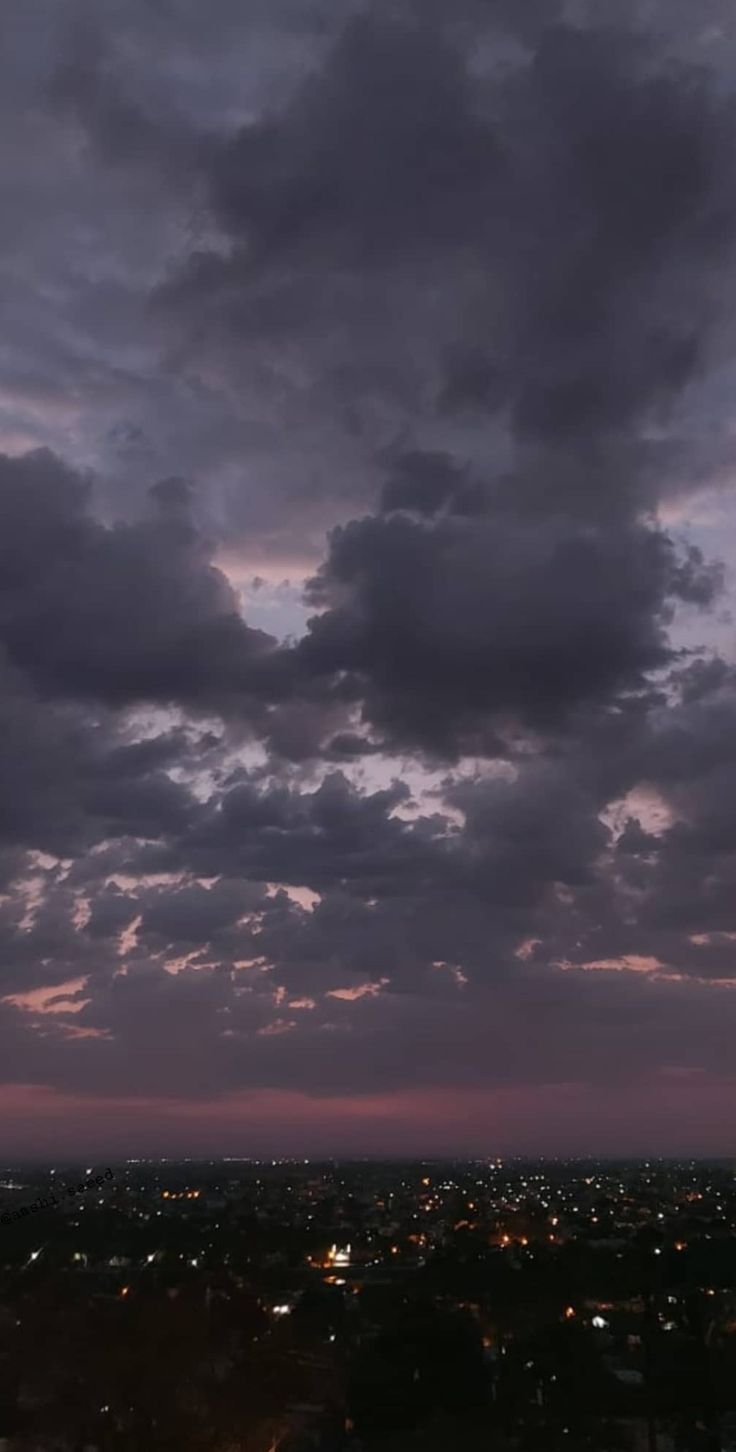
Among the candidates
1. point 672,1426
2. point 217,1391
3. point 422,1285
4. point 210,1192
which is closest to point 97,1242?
point 422,1285

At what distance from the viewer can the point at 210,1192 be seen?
5655 inches

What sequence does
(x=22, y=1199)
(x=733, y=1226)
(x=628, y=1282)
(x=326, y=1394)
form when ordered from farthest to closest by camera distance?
(x=22, y=1199)
(x=733, y=1226)
(x=628, y=1282)
(x=326, y=1394)

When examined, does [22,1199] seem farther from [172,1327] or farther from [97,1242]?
[172,1327]

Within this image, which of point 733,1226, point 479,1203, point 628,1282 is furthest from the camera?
point 479,1203

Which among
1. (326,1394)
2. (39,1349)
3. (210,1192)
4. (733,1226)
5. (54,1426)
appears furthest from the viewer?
(210,1192)

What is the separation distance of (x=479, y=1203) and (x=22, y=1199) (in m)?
46.2

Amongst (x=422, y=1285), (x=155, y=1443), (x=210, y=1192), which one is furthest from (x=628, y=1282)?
(x=210, y=1192)

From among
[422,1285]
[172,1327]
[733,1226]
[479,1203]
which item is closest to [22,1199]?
[479,1203]

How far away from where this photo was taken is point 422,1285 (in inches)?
1973

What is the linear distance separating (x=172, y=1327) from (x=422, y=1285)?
46.0ft

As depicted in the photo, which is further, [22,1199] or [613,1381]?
[22,1199]

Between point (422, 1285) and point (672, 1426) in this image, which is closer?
point (672, 1426)

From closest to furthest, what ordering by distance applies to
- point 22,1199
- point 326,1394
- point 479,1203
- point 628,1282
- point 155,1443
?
point 155,1443, point 326,1394, point 628,1282, point 479,1203, point 22,1199

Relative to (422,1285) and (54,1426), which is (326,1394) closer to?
(54,1426)
